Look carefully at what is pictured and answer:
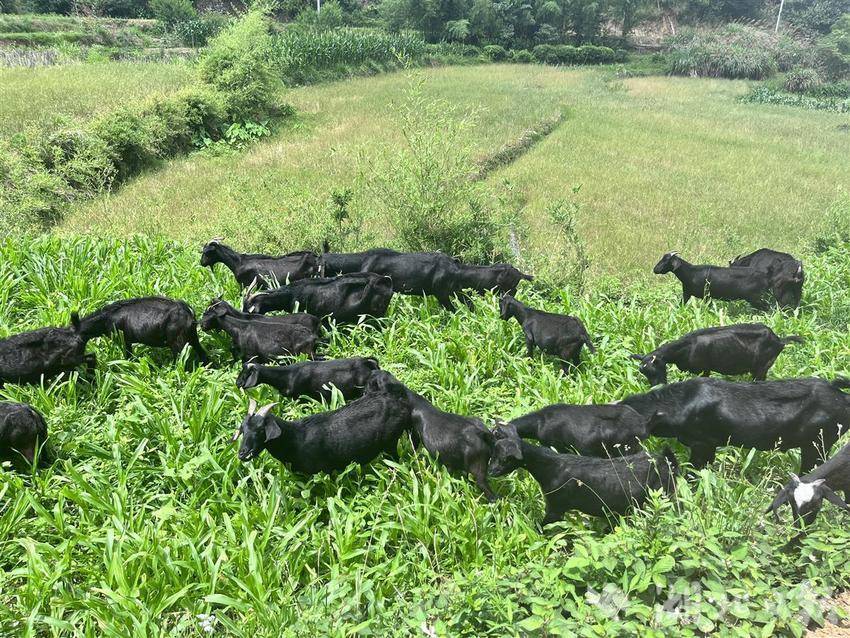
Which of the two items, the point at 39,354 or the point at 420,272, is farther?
the point at 420,272

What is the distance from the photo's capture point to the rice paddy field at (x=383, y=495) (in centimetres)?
318

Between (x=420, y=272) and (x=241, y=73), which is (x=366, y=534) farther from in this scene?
(x=241, y=73)

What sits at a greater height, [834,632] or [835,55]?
[835,55]

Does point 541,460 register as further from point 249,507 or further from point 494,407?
point 249,507

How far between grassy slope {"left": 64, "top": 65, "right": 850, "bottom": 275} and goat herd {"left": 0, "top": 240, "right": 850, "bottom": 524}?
3.22 metres

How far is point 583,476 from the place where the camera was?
383 centimetres

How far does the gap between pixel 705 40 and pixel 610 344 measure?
156 ft

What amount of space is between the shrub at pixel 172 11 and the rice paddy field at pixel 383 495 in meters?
35.6

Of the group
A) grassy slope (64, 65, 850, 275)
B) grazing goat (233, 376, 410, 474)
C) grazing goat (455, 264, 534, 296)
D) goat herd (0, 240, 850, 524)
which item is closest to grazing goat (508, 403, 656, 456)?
goat herd (0, 240, 850, 524)

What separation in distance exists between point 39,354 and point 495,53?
1806 inches

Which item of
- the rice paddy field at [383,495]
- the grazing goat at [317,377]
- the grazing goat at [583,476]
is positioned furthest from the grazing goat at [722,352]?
the grazing goat at [317,377]

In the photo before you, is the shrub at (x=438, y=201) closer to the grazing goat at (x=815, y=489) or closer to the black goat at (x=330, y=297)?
the black goat at (x=330, y=297)

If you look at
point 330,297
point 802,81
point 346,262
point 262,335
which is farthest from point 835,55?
point 262,335

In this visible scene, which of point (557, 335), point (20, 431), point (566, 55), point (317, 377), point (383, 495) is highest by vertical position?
point (566, 55)
